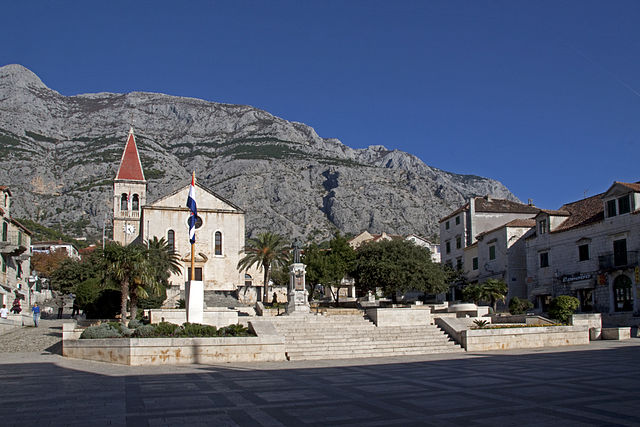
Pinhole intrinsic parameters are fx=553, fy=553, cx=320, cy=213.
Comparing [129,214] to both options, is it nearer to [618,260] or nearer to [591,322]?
[618,260]

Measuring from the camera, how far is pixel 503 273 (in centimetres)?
4844

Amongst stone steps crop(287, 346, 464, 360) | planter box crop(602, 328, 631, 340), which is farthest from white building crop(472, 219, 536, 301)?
stone steps crop(287, 346, 464, 360)

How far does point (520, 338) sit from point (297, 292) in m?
14.6

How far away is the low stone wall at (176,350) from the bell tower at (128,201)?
47470 mm

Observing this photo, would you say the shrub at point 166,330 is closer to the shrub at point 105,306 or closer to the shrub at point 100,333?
the shrub at point 100,333

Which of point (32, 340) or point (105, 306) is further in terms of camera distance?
point (105, 306)

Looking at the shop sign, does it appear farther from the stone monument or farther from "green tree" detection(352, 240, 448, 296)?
the stone monument

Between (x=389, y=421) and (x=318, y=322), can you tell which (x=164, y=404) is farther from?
(x=318, y=322)

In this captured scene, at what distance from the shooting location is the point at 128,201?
6906cm

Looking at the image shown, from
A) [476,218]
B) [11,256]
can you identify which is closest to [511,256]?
[476,218]

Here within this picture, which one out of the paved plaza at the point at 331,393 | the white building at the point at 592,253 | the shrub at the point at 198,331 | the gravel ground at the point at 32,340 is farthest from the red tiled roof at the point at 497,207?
the gravel ground at the point at 32,340

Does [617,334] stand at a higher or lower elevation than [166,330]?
lower

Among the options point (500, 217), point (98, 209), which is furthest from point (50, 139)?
point (500, 217)

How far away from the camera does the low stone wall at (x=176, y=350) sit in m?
19.5
